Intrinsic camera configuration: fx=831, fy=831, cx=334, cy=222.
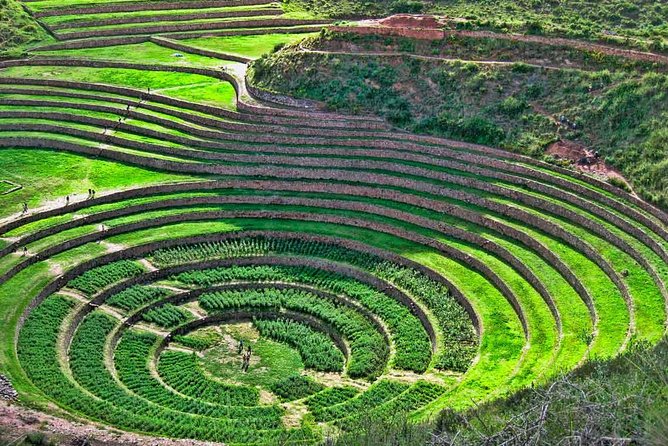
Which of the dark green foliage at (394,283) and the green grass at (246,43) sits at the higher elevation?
the green grass at (246,43)

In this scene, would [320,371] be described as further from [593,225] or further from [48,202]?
[48,202]

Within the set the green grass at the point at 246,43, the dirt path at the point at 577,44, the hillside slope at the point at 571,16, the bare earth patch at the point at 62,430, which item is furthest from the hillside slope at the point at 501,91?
the bare earth patch at the point at 62,430

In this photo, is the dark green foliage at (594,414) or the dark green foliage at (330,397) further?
the dark green foliage at (330,397)

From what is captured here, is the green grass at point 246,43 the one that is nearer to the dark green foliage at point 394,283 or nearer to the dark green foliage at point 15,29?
the dark green foliage at point 15,29

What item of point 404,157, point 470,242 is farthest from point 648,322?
point 404,157

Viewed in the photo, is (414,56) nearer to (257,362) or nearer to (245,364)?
(257,362)

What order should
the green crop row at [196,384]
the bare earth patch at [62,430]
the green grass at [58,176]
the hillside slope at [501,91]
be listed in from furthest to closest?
the green grass at [58,176]
the hillside slope at [501,91]
the green crop row at [196,384]
the bare earth patch at [62,430]
